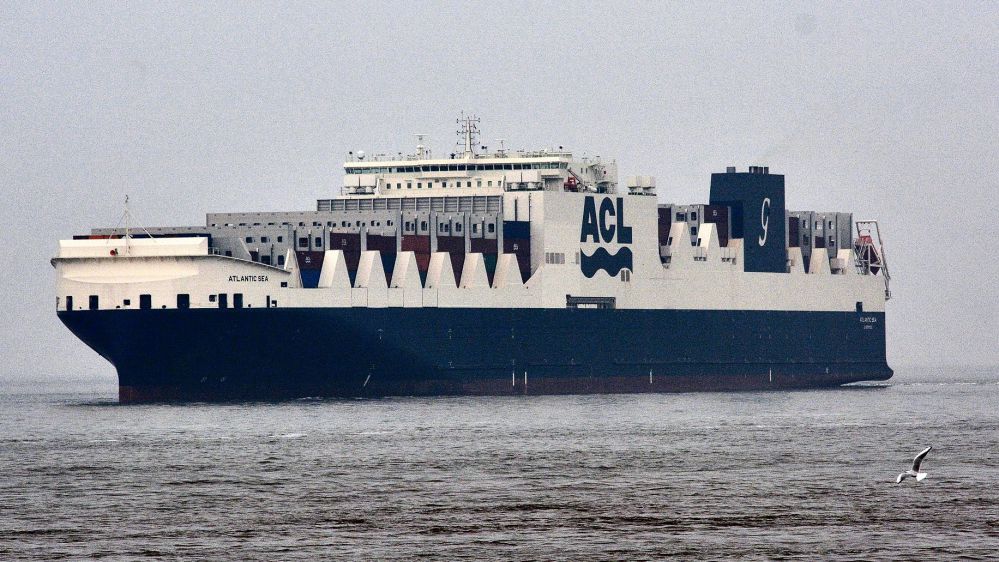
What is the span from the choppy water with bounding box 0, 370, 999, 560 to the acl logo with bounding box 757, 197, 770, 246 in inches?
1196

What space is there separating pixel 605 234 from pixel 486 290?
31.4 ft

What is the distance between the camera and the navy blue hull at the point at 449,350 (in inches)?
3450

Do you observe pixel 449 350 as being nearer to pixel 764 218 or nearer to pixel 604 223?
pixel 604 223

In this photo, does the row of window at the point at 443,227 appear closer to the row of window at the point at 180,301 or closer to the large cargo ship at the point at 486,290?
the large cargo ship at the point at 486,290

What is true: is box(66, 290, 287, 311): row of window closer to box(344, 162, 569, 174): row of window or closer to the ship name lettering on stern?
the ship name lettering on stern

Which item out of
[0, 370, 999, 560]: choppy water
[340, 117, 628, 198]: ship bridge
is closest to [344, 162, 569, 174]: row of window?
[340, 117, 628, 198]: ship bridge

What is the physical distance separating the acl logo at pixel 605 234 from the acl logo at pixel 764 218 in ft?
37.1

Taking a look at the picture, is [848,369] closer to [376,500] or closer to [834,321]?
[834,321]

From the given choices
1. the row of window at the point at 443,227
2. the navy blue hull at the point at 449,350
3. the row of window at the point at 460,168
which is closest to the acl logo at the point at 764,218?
the navy blue hull at the point at 449,350

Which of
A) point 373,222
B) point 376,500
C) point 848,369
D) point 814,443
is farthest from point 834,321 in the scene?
point 376,500

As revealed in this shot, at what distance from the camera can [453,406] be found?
87.9m

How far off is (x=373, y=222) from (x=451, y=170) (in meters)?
12.9

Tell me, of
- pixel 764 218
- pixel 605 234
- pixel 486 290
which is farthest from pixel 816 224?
pixel 486 290

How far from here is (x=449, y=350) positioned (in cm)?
9531
